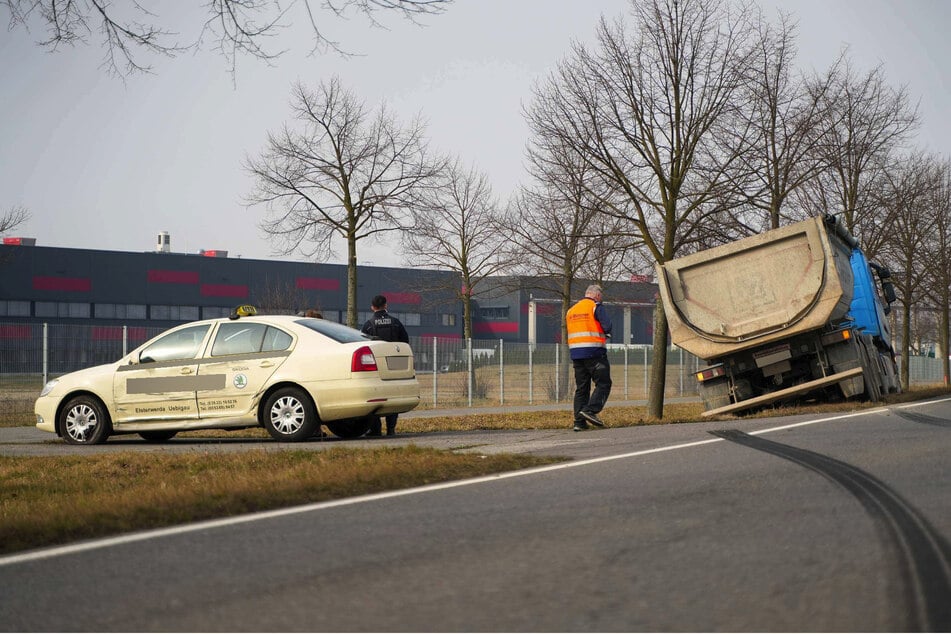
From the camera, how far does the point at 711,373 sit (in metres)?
16.6

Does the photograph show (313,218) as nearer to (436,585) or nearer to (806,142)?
(806,142)

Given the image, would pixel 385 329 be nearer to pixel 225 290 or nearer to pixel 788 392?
pixel 788 392

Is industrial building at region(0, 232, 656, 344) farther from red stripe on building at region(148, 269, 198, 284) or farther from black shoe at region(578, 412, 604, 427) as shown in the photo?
black shoe at region(578, 412, 604, 427)

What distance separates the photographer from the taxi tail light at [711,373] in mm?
16469

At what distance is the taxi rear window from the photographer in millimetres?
13383

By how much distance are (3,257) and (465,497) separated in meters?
30.0

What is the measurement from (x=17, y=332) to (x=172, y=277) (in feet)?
141

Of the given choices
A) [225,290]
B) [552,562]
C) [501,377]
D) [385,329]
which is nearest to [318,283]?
[225,290]

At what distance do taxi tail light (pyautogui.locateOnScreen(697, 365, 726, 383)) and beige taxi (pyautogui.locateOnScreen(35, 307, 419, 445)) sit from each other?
504cm

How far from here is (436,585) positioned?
4.53 metres

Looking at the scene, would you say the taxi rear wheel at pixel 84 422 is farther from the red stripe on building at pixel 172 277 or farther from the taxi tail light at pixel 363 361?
the red stripe on building at pixel 172 277

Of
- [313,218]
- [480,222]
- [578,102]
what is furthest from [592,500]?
[480,222]

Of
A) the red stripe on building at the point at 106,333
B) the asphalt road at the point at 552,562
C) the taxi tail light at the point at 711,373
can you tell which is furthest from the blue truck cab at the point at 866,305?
the red stripe on building at the point at 106,333

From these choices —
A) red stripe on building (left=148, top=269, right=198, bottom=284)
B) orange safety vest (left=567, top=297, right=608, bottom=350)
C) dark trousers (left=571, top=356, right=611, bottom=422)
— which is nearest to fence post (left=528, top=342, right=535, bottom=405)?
dark trousers (left=571, top=356, right=611, bottom=422)
